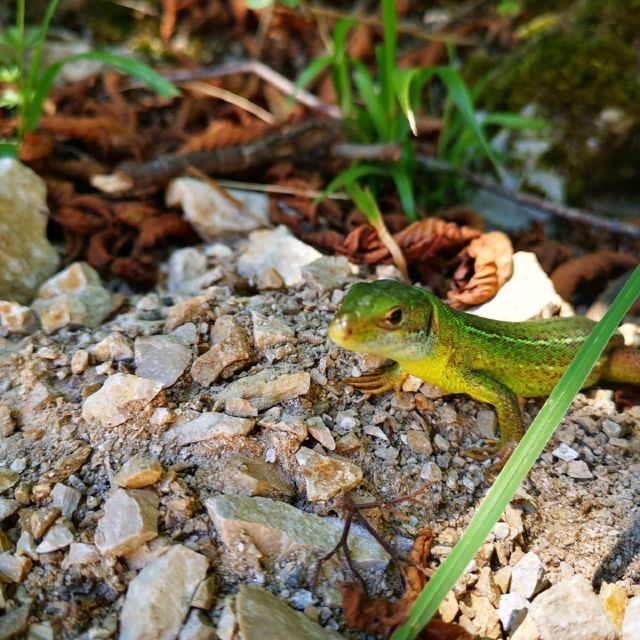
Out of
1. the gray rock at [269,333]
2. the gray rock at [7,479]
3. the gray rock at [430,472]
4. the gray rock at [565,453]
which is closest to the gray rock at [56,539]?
the gray rock at [7,479]

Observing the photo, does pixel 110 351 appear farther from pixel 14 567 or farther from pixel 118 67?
pixel 118 67

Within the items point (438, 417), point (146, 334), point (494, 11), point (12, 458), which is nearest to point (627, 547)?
point (438, 417)

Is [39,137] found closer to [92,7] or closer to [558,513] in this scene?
[92,7]

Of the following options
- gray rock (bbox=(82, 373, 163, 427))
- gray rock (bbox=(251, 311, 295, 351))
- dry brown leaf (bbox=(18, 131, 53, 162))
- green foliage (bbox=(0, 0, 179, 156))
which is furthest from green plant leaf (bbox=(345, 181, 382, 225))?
dry brown leaf (bbox=(18, 131, 53, 162))

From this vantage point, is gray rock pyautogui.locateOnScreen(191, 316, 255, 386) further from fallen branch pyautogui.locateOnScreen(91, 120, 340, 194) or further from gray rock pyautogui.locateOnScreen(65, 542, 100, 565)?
fallen branch pyautogui.locateOnScreen(91, 120, 340, 194)

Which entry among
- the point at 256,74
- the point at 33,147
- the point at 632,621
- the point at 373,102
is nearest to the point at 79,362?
the point at 33,147

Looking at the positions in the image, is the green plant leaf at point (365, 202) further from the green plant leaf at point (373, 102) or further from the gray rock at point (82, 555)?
the gray rock at point (82, 555)

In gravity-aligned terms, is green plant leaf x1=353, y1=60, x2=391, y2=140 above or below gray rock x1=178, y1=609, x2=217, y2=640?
above
